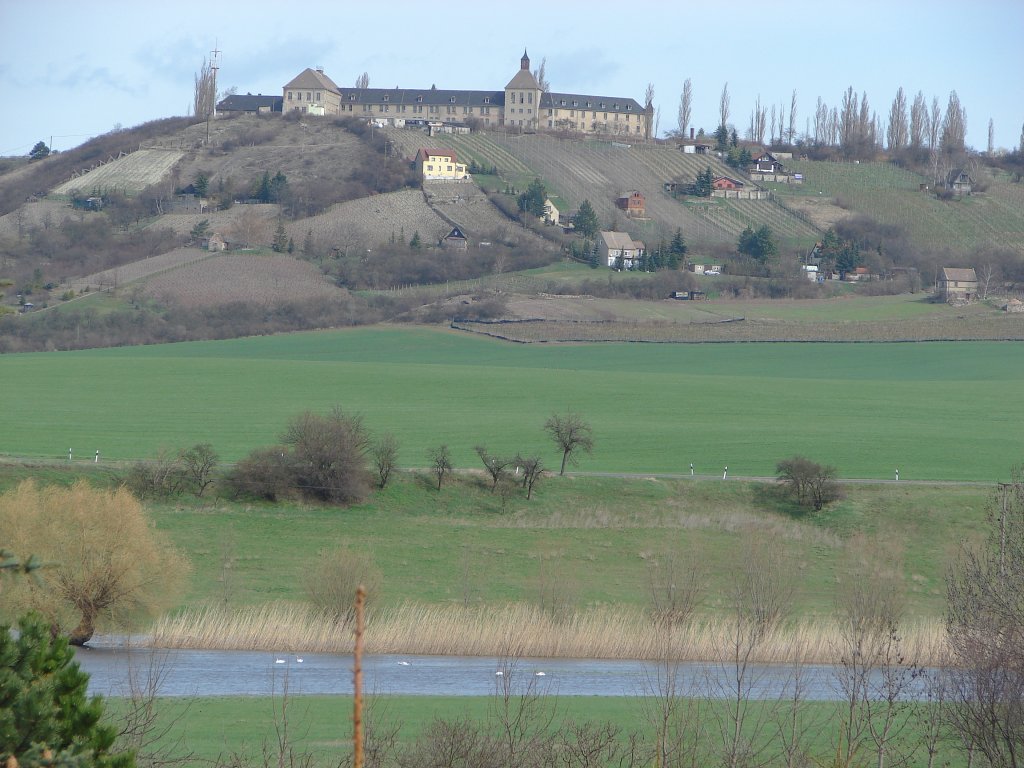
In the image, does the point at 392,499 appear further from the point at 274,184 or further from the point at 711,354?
the point at 274,184

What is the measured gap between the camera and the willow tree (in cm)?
2778

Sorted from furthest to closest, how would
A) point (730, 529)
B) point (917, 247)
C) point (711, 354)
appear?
point (917, 247), point (711, 354), point (730, 529)

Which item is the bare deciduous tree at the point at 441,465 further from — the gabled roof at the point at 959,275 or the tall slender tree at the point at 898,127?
the tall slender tree at the point at 898,127

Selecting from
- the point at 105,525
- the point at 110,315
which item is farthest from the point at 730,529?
the point at 110,315

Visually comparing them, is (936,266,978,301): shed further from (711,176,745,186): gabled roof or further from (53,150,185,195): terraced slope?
(53,150,185,195): terraced slope

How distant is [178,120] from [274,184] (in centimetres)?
5136

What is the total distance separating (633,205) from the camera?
154750 millimetres

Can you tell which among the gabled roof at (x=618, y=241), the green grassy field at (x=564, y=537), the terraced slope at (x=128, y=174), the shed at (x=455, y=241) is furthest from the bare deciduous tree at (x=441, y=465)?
the terraced slope at (x=128, y=174)

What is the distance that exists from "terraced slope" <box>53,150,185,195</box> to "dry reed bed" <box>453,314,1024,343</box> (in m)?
82.0

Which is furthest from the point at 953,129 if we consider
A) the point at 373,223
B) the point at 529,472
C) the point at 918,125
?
the point at 529,472

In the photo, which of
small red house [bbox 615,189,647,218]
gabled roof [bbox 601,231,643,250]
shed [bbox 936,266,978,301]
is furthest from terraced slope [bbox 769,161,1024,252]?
gabled roof [bbox 601,231,643,250]

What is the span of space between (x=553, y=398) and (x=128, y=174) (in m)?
116

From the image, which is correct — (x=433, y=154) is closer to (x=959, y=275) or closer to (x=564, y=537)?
(x=959, y=275)

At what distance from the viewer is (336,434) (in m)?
46.4
